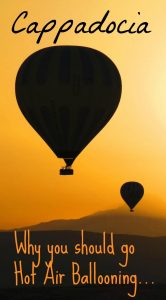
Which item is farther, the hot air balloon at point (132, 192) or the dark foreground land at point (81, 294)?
the dark foreground land at point (81, 294)

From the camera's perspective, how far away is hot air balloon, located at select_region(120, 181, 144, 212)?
7275 cm

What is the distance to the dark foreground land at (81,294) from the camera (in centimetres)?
9150

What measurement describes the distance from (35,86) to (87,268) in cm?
10914

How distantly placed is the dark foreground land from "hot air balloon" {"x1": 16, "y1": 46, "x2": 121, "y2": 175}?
41.0 m

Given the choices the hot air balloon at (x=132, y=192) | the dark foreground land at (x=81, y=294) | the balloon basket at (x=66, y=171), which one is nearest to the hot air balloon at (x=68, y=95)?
the balloon basket at (x=66, y=171)

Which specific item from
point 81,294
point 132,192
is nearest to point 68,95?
point 132,192

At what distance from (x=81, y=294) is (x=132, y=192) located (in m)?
29.4

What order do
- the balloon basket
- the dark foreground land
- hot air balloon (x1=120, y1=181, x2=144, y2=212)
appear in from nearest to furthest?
the balloon basket, hot air balloon (x1=120, y1=181, x2=144, y2=212), the dark foreground land

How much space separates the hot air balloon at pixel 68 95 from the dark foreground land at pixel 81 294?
4095cm

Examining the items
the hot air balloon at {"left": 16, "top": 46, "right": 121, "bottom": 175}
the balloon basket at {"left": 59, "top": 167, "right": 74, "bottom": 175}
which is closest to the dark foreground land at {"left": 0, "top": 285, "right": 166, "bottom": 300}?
the hot air balloon at {"left": 16, "top": 46, "right": 121, "bottom": 175}

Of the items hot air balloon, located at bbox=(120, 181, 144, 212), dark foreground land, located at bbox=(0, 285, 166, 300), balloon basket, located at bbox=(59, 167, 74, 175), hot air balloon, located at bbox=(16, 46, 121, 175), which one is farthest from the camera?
dark foreground land, located at bbox=(0, 285, 166, 300)

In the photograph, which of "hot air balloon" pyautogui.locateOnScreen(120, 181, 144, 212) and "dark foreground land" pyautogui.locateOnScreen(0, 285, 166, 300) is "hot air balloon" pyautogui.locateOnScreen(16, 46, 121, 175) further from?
"dark foreground land" pyautogui.locateOnScreen(0, 285, 166, 300)

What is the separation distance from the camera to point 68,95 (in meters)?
47.2

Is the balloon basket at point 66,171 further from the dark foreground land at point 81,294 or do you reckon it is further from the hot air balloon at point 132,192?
the dark foreground land at point 81,294
